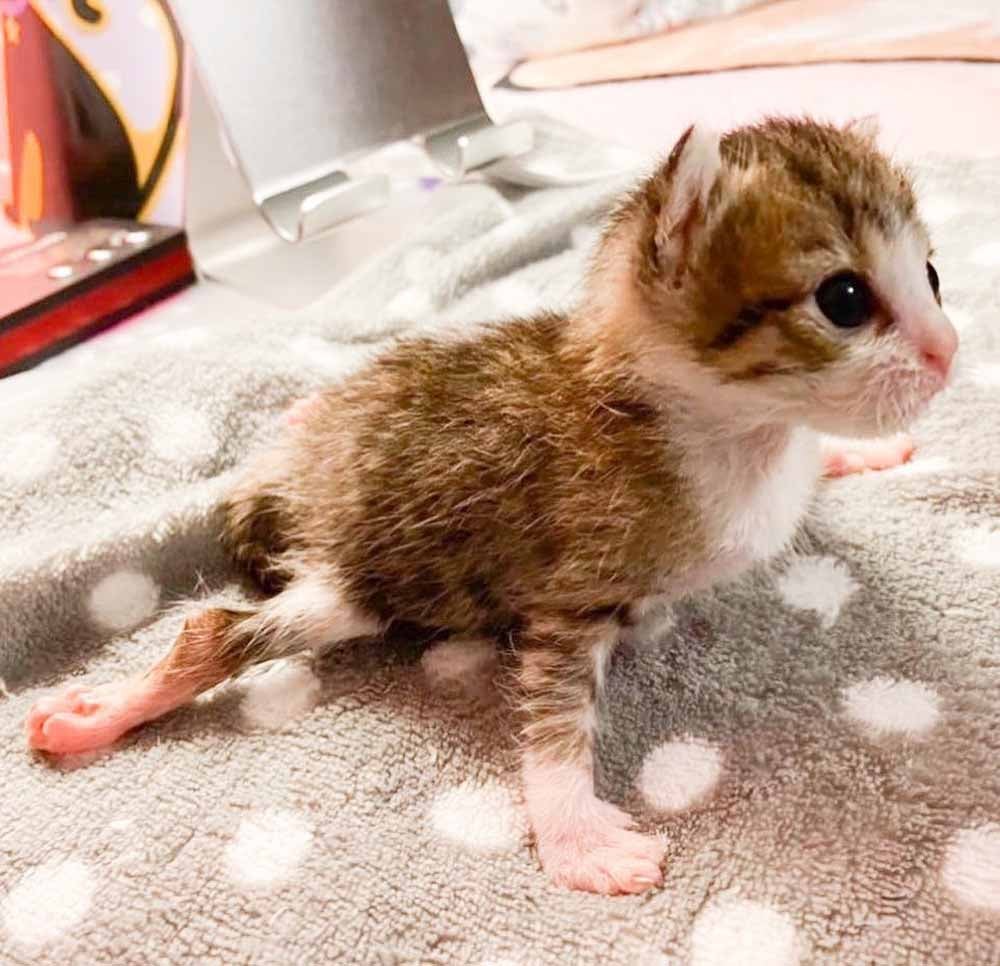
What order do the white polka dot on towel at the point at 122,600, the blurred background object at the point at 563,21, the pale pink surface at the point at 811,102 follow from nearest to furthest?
the white polka dot on towel at the point at 122,600, the pale pink surface at the point at 811,102, the blurred background object at the point at 563,21

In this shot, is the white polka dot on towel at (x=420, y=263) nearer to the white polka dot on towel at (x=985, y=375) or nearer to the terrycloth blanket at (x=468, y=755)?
the terrycloth blanket at (x=468, y=755)

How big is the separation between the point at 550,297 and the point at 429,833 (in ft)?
2.47

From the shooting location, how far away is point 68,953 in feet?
2.49

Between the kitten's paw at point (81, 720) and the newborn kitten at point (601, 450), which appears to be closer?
the newborn kitten at point (601, 450)

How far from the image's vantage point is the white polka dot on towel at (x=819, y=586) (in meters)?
0.96

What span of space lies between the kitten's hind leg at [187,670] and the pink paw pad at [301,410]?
0.20m

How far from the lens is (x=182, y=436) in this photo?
1178 mm

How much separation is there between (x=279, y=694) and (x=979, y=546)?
579mm

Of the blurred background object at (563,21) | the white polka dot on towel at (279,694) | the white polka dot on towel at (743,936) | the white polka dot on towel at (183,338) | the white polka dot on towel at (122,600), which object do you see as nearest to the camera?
the white polka dot on towel at (743,936)

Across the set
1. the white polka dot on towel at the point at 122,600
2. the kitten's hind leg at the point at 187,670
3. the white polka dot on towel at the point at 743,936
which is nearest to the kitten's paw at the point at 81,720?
the kitten's hind leg at the point at 187,670

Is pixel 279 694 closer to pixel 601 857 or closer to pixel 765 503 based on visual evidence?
pixel 601 857

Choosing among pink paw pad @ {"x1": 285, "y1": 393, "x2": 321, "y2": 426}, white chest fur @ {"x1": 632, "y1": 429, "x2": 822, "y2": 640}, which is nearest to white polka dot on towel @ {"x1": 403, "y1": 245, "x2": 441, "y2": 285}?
pink paw pad @ {"x1": 285, "y1": 393, "x2": 321, "y2": 426}

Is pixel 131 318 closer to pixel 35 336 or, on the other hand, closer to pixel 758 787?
pixel 35 336

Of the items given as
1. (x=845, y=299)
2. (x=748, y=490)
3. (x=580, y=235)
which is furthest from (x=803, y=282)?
(x=580, y=235)
